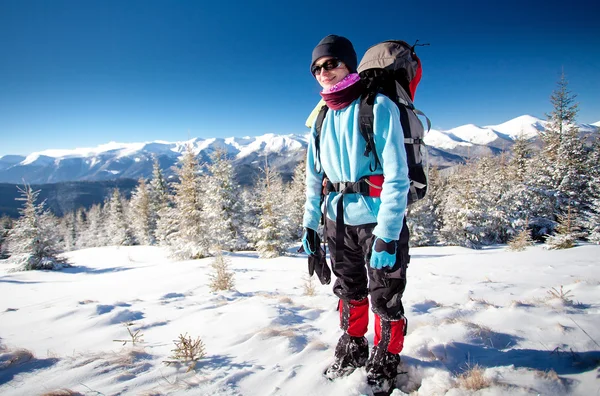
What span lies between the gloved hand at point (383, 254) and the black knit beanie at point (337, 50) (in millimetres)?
1440

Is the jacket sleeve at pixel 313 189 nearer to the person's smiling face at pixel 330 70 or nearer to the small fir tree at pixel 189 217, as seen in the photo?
the person's smiling face at pixel 330 70

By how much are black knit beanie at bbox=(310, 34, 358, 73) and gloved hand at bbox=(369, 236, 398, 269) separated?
4.72 feet

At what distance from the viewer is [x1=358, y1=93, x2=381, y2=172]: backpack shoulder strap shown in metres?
1.85

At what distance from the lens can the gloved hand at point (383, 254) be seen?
1.72m

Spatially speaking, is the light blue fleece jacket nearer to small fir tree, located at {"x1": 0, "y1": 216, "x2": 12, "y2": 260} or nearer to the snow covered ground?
the snow covered ground

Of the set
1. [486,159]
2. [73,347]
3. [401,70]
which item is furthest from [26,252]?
[486,159]

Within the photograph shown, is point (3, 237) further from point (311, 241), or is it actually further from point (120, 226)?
point (311, 241)

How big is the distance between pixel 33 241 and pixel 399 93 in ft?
75.3

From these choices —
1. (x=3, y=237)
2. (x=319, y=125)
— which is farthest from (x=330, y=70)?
(x=3, y=237)

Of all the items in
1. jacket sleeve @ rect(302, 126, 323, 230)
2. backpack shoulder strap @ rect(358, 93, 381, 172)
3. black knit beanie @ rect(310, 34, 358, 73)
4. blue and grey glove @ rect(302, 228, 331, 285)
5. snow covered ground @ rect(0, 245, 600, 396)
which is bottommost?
snow covered ground @ rect(0, 245, 600, 396)

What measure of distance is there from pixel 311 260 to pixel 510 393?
1.58 metres

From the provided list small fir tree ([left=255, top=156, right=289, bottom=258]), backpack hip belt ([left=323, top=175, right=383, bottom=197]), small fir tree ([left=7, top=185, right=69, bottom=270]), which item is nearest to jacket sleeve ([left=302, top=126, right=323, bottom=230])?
backpack hip belt ([left=323, top=175, right=383, bottom=197])

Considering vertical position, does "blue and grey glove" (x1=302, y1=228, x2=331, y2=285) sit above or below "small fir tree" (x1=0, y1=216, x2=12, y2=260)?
above

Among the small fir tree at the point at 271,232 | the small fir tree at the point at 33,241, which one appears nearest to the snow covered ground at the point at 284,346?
the small fir tree at the point at 271,232
